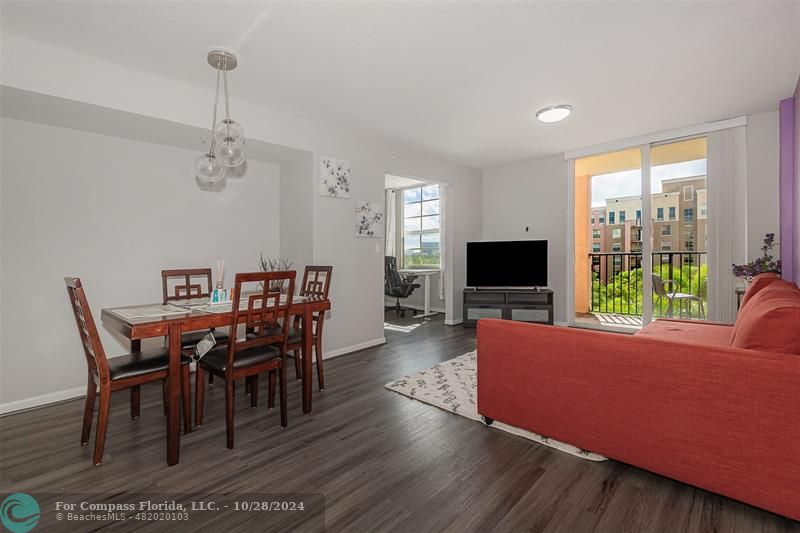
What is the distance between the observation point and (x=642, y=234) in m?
4.50

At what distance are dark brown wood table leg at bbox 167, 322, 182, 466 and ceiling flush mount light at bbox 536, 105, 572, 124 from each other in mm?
3572

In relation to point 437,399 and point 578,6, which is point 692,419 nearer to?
point 437,399

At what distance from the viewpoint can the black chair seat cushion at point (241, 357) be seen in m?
2.17

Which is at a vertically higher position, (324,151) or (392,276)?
(324,151)

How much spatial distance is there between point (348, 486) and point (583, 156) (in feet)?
16.7

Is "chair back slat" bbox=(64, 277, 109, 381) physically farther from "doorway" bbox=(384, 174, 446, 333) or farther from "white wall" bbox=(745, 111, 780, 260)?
"white wall" bbox=(745, 111, 780, 260)

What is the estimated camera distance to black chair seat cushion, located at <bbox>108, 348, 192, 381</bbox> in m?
1.98

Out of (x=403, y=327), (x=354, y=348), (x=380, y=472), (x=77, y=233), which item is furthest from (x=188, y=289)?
(x=403, y=327)

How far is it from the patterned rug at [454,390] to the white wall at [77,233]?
2.47 meters

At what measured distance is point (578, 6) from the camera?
208 cm

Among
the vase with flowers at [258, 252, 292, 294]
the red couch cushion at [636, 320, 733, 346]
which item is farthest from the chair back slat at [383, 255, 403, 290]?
the red couch cushion at [636, 320, 733, 346]

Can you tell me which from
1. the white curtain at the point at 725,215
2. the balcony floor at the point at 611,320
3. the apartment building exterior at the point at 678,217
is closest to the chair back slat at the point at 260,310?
the apartment building exterior at the point at 678,217

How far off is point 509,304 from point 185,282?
13.5 feet

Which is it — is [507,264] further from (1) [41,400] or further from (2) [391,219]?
(1) [41,400]
